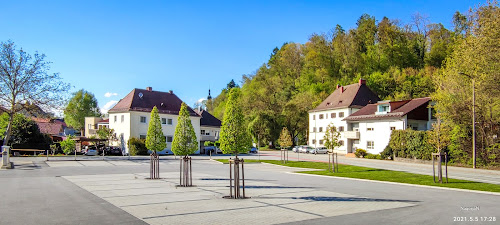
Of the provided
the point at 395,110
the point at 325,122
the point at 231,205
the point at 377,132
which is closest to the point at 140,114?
the point at 325,122

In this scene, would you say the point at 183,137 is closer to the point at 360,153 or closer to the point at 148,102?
the point at 360,153

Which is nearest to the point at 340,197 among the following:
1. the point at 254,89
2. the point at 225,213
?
the point at 225,213

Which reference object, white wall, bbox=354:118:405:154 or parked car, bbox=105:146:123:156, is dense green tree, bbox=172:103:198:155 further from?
white wall, bbox=354:118:405:154

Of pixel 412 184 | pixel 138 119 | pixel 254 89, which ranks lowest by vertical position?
pixel 412 184

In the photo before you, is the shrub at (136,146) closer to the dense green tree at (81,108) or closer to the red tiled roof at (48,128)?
the red tiled roof at (48,128)

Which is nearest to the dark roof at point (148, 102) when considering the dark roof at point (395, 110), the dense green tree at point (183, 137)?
the dark roof at point (395, 110)

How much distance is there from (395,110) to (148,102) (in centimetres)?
3598

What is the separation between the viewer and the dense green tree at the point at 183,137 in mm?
18359

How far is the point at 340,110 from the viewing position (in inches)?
2495

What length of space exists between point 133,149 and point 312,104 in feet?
121

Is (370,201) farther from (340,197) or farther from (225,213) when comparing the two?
(225,213)

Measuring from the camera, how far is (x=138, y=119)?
55.6 m

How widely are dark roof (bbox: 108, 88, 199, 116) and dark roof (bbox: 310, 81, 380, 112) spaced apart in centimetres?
2392

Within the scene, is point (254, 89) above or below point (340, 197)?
above
